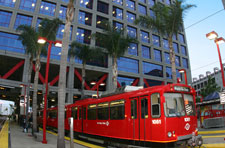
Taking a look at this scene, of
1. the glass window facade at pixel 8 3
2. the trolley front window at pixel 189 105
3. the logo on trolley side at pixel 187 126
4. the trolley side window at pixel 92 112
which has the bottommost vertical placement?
the logo on trolley side at pixel 187 126

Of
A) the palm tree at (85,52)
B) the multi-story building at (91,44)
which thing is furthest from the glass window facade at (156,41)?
the palm tree at (85,52)

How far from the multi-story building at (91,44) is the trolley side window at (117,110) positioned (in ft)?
53.2

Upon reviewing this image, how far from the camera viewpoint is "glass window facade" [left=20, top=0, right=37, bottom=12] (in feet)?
121

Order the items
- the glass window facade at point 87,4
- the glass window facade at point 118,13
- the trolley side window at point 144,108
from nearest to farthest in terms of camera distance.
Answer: the trolley side window at point 144,108 < the glass window facade at point 87,4 < the glass window facade at point 118,13

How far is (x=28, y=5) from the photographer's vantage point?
37531mm

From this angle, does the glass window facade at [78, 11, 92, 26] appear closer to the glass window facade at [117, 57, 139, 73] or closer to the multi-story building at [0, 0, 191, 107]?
the multi-story building at [0, 0, 191, 107]

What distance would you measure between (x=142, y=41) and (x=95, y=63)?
16.6 meters

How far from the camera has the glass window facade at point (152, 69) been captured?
158 ft

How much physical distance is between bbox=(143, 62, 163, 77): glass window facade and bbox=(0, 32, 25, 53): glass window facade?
97.9ft

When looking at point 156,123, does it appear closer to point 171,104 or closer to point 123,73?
point 171,104

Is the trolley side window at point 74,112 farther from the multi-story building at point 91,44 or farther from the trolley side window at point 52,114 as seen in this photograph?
the multi-story building at point 91,44

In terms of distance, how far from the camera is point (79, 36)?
4106 centimetres

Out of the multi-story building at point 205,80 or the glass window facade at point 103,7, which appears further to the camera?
the multi-story building at point 205,80

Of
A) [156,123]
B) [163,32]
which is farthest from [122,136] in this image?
[163,32]
